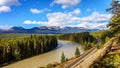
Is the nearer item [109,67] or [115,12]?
[109,67]

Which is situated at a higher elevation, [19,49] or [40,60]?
[19,49]

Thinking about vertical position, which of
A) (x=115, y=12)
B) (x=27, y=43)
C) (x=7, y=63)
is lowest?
(x=7, y=63)

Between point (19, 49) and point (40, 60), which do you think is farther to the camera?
point (19, 49)

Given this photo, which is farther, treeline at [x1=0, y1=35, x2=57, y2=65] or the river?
treeline at [x1=0, y1=35, x2=57, y2=65]

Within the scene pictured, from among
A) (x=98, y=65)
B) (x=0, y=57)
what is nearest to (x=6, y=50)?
(x=0, y=57)

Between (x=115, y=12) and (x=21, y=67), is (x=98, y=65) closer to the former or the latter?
(x=115, y=12)

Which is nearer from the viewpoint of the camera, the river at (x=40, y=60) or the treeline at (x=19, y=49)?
the river at (x=40, y=60)

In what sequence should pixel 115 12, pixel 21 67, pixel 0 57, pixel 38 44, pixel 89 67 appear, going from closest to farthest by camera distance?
pixel 89 67
pixel 115 12
pixel 21 67
pixel 0 57
pixel 38 44

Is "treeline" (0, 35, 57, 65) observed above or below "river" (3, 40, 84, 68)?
above

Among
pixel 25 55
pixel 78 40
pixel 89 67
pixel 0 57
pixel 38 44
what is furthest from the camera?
pixel 78 40

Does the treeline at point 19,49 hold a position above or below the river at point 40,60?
above

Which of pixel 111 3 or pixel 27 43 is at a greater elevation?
pixel 111 3
